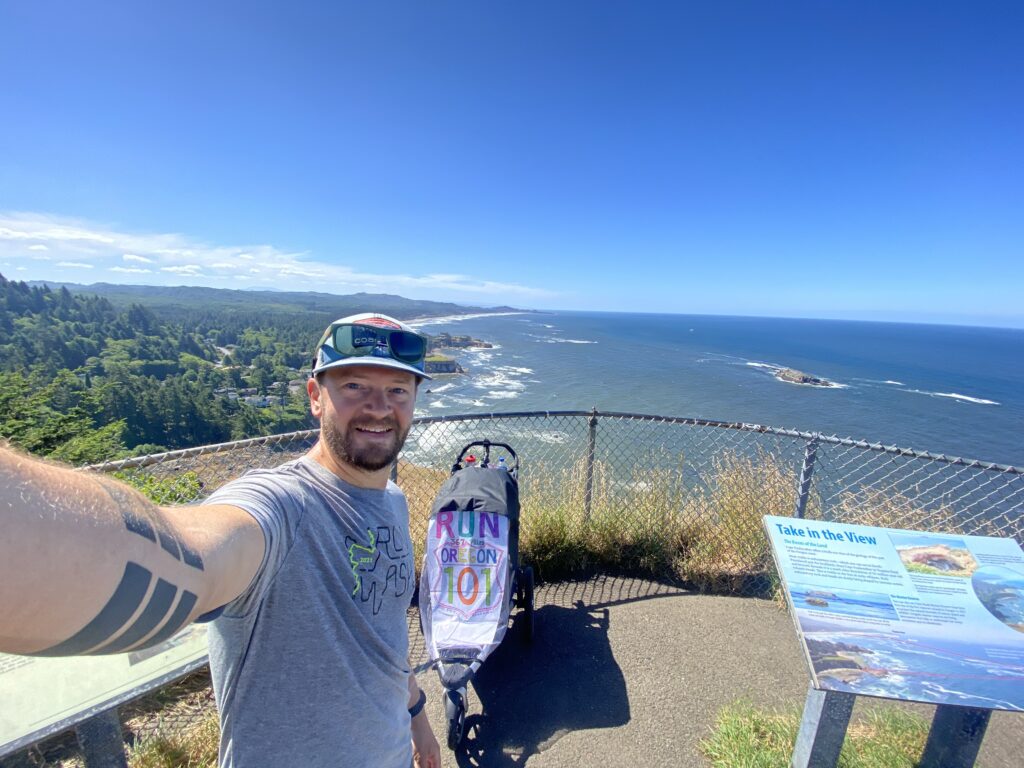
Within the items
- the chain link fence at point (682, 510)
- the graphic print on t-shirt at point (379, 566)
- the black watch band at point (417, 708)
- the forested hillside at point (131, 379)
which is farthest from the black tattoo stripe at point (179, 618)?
the forested hillside at point (131, 379)

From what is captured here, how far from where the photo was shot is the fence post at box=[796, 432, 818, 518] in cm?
343

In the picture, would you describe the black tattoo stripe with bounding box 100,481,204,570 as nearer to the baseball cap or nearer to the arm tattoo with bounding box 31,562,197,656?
the arm tattoo with bounding box 31,562,197,656

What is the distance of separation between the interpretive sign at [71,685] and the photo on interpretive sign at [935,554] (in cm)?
273

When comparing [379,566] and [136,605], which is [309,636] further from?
[136,605]

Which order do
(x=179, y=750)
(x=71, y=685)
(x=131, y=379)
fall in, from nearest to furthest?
(x=71, y=685) < (x=179, y=750) < (x=131, y=379)

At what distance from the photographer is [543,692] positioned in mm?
2779

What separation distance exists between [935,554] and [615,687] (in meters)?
1.94

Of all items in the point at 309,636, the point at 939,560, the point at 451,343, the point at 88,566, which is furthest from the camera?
the point at 451,343

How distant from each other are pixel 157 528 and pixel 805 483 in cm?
417

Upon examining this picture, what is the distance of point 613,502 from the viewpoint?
429 centimetres

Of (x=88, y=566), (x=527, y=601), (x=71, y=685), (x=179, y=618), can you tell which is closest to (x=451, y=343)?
(x=527, y=601)

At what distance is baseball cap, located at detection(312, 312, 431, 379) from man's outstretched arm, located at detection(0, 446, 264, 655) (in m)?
0.70

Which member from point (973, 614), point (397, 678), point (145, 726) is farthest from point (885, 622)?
point (145, 726)

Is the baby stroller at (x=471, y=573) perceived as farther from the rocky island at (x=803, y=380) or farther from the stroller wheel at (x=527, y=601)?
the rocky island at (x=803, y=380)
